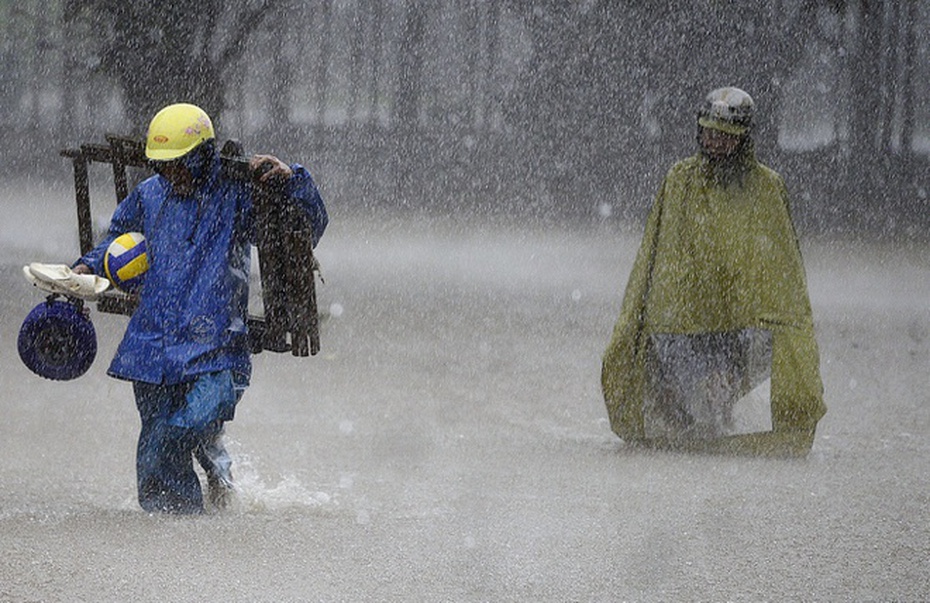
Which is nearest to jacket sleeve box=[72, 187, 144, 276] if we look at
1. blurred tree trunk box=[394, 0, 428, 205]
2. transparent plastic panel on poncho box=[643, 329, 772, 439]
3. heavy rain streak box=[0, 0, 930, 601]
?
heavy rain streak box=[0, 0, 930, 601]

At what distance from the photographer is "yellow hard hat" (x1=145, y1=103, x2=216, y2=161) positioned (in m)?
5.02

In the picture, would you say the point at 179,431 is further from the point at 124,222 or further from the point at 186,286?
the point at 124,222

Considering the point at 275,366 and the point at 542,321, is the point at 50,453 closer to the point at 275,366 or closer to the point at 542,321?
the point at 275,366

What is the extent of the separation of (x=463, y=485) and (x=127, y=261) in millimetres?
1852

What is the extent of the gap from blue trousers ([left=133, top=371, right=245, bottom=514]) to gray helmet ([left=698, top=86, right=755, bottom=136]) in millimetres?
2683

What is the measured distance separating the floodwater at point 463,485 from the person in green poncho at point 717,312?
0.24m

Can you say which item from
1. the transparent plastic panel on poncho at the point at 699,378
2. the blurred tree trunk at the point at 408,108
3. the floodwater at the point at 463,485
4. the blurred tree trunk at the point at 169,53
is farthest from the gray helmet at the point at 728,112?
the blurred tree trunk at the point at 408,108

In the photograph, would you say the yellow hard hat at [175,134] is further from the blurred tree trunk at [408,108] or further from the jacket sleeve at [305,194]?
the blurred tree trunk at [408,108]

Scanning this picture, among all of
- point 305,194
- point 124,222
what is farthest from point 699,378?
point 124,222

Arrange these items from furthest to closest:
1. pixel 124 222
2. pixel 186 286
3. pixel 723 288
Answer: pixel 723 288 < pixel 124 222 < pixel 186 286

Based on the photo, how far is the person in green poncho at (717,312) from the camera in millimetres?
6820

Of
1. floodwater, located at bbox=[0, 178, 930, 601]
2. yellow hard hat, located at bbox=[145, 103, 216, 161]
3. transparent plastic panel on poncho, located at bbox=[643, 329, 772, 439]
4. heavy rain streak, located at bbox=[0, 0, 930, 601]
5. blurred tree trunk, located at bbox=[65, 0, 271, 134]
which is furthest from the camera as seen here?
blurred tree trunk, located at bbox=[65, 0, 271, 134]

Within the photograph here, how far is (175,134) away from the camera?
5023 mm

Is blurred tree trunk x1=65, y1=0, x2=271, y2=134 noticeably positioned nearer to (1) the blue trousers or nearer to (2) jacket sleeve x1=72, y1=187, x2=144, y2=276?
(2) jacket sleeve x1=72, y1=187, x2=144, y2=276
